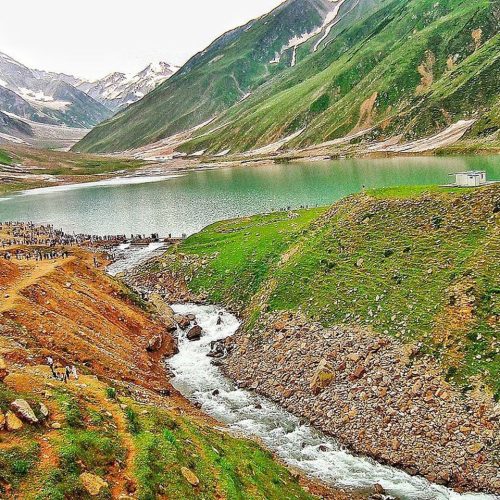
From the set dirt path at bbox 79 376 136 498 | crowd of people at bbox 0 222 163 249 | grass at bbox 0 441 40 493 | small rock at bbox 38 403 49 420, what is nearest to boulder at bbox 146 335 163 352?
dirt path at bbox 79 376 136 498

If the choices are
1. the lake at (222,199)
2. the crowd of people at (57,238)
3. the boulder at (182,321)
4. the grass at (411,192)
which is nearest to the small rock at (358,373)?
the grass at (411,192)

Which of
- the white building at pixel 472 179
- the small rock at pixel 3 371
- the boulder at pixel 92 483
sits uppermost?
the white building at pixel 472 179

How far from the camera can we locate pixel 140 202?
6545 inches

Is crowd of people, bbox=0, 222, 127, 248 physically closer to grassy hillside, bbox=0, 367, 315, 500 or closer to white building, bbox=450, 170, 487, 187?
white building, bbox=450, 170, 487, 187

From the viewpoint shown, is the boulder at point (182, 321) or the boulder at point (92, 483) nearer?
the boulder at point (92, 483)

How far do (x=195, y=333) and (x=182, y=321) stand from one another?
3.53 m

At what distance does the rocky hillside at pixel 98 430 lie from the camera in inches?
761

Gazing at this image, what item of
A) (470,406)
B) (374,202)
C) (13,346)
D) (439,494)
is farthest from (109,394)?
(374,202)

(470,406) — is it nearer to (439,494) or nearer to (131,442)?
(439,494)

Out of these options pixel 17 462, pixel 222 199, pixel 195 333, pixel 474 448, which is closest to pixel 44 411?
pixel 17 462

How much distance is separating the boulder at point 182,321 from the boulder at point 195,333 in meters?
2.17

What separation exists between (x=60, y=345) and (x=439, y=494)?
2875 centimetres

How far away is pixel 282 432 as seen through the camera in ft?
115

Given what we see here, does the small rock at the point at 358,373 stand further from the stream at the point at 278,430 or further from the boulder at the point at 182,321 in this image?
the boulder at the point at 182,321
